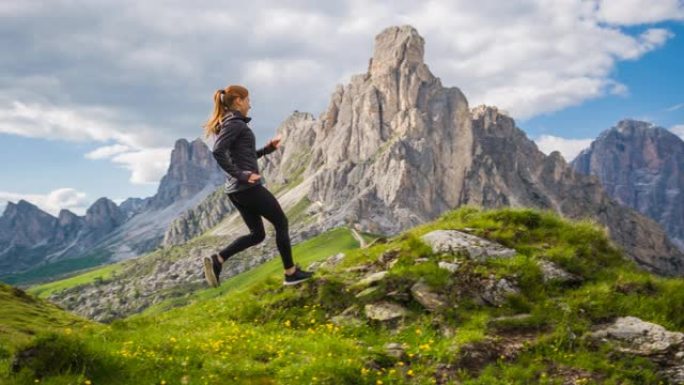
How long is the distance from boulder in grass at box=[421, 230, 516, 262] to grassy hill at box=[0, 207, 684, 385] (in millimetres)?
324

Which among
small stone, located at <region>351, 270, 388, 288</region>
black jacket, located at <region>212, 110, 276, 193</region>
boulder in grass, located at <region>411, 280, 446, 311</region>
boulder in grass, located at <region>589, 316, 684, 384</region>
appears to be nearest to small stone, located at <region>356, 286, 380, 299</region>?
small stone, located at <region>351, 270, 388, 288</region>

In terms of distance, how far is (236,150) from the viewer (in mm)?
14586

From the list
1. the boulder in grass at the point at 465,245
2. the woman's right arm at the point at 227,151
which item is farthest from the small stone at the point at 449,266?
the woman's right arm at the point at 227,151

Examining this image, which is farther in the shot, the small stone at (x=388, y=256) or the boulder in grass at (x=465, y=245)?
the small stone at (x=388, y=256)

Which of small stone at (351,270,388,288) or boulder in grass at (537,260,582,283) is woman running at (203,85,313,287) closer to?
small stone at (351,270,388,288)

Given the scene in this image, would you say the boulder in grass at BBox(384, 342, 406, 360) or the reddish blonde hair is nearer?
the boulder in grass at BBox(384, 342, 406, 360)

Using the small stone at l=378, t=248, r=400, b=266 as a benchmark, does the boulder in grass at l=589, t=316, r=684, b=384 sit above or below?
below

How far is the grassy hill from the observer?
1004 cm

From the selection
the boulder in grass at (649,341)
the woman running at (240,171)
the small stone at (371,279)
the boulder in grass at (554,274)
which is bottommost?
the boulder in grass at (649,341)

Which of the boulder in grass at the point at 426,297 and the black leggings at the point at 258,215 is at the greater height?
the black leggings at the point at 258,215

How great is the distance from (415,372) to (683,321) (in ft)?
21.6

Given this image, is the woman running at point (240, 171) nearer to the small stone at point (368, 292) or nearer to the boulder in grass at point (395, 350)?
the small stone at point (368, 292)

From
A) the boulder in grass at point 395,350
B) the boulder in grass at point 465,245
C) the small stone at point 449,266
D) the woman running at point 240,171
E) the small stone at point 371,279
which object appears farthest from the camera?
the boulder in grass at point 465,245

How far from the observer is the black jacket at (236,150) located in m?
14.2
